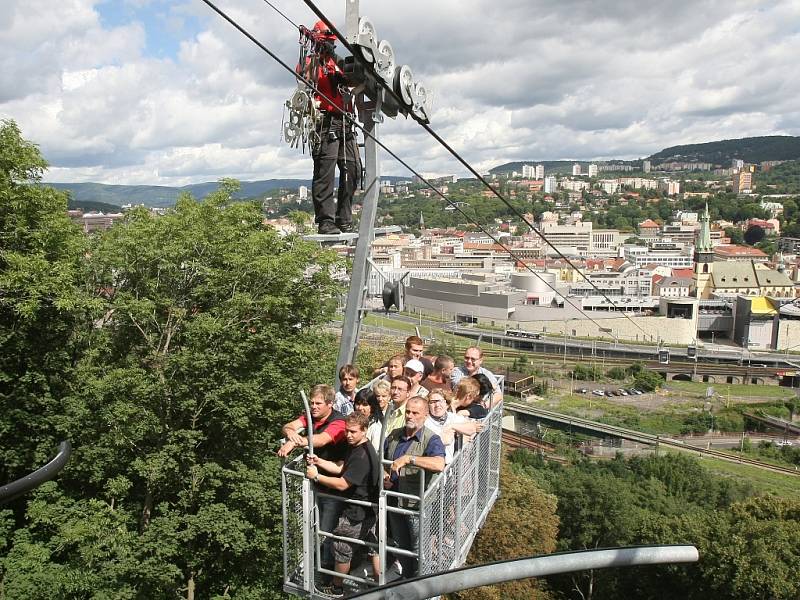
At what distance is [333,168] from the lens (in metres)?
5.71

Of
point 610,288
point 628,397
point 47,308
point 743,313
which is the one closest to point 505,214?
point 610,288

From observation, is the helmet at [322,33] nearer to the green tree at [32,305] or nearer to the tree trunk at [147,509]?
the green tree at [32,305]

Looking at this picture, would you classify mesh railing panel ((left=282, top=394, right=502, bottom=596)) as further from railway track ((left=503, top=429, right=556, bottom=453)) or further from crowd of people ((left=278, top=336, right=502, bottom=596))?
railway track ((left=503, top=429, right=556, bottom=453))

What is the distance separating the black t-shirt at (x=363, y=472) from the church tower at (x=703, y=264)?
76.9m

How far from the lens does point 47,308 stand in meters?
10.6

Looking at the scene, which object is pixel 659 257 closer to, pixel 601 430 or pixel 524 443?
pixel 601 430

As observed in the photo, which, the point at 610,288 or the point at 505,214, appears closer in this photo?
the point at 610,288

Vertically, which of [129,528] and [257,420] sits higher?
[257,420]

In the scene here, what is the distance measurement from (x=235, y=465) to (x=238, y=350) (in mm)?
1773

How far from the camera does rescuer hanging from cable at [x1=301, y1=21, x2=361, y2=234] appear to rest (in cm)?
543

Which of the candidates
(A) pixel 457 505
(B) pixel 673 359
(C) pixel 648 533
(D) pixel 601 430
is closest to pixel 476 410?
(A) pixel 457 505

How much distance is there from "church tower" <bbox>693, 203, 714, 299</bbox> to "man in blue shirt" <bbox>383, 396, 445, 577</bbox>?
76.7 metres

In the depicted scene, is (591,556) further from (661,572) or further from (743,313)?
(743,313)

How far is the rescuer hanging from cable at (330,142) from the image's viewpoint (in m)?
5.43
